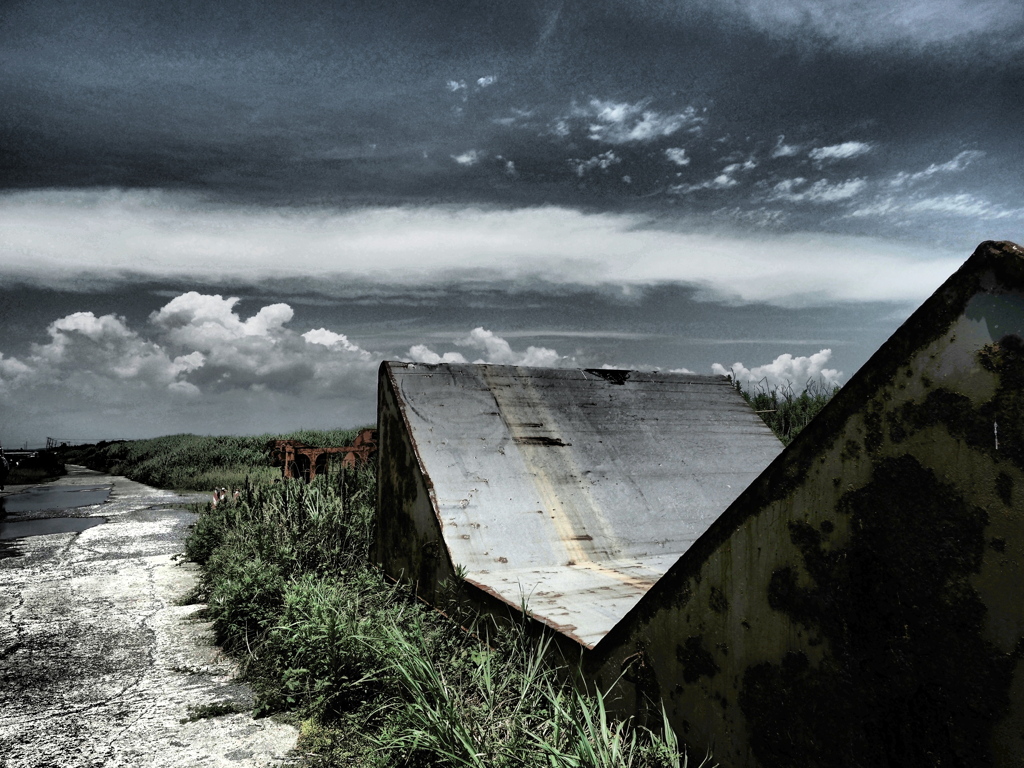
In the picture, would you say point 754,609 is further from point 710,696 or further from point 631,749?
point 631,749

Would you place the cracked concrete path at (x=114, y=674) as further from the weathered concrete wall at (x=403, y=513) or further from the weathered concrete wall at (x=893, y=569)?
the weathered concrete wall at (x=893, y=569)

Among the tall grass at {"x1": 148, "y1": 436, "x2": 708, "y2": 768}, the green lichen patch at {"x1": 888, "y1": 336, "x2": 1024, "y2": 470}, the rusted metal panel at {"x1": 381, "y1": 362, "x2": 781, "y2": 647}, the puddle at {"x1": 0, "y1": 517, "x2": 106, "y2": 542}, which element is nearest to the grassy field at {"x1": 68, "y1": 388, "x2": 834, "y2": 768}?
the tall grass at {"x1": 148, "y1": 436, "x2": 708, "y2": 768}

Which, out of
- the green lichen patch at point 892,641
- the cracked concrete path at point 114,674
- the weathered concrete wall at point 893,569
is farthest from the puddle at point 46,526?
the green lichen patch at point 892,641

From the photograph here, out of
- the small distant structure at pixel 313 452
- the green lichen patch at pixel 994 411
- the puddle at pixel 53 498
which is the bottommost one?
the puddle at pixel 53 498

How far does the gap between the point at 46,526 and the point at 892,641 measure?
11.3 meters

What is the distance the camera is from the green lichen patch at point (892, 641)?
44.2 inches

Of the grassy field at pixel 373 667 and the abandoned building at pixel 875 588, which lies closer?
the abandoned building at pixel 875 588

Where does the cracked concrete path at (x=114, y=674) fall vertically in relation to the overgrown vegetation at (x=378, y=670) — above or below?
below

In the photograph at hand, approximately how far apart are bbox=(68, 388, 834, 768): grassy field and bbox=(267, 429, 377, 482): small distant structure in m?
2.50

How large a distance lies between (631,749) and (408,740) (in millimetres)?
880

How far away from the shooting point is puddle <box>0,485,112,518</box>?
1224 centimetres

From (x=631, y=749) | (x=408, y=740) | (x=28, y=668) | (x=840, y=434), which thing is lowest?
(x=28, y=668)

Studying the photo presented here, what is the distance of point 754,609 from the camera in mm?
1454

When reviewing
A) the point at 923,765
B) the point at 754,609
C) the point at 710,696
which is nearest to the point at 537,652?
the point at 710,696
